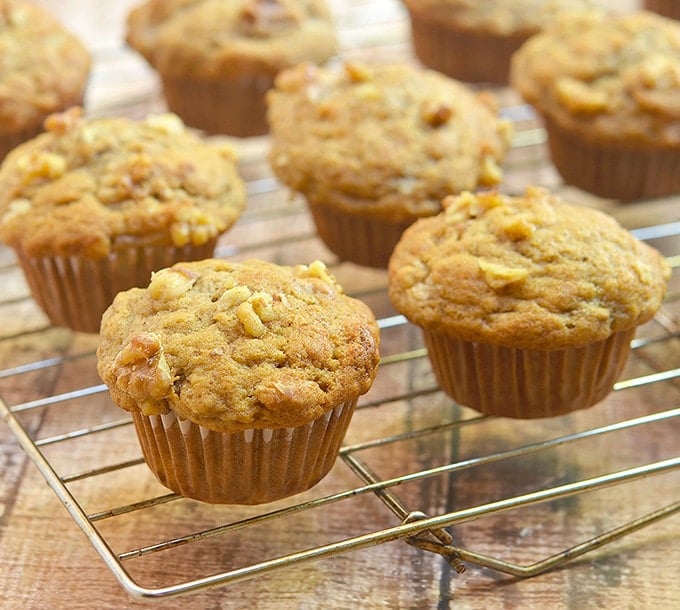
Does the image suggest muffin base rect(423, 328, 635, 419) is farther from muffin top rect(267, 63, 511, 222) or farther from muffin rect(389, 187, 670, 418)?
muffin top rect(267, 63, 511, 222)

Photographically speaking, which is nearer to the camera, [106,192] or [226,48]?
[106,192]

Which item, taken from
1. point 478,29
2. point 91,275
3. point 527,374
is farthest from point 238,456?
point 478,29

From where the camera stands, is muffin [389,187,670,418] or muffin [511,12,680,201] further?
muffin [511,12,680,201]

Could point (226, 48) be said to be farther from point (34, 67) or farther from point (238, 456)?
point (238, 456)

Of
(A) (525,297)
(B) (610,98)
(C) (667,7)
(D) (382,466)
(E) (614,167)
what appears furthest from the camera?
(C) (667,7)

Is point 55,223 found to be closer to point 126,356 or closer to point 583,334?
point 126,356

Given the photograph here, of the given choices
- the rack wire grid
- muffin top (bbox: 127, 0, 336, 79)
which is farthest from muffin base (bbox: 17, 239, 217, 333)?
muffin top (bbox: 127, 0, 336, 79)

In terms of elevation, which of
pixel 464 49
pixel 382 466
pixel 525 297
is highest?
pixel 525 297
